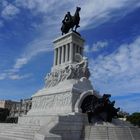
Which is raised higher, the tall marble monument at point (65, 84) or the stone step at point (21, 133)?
the tall marble monument at point (65, 84)

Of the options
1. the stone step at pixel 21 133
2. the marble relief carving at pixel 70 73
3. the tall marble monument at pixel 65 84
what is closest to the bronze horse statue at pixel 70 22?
the tall marble monument at pixel 65 84

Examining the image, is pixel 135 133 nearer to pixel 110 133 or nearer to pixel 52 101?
pixel 110 133

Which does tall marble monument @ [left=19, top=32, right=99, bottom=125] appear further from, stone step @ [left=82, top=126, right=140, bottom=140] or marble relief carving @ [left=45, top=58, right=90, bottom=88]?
stone step @ [left=82, top=126, right=140, bottom=140]

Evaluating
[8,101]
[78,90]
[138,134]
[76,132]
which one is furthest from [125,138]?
[8,101]

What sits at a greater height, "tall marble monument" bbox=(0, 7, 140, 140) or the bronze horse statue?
the bronze horse statue

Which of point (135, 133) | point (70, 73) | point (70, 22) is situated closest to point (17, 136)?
point (135, 133)

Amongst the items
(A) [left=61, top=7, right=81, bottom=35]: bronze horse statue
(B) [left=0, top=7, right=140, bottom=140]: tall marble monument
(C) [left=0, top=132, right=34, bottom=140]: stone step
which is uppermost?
(A) [left=61, top=7, right=81, bottom=35]: bronze horse statue

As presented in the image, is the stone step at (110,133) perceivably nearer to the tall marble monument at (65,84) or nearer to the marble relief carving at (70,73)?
the tall marble monument at (65,84)

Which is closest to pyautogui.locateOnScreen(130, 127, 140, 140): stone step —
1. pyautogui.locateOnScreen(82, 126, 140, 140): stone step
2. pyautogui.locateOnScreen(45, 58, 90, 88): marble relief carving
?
pyautogui.locateOnScreen(82, 126, 140, 140): stone step

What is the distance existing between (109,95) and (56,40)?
1152 cm

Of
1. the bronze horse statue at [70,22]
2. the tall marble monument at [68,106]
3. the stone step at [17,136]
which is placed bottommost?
the stone step at [17,136]

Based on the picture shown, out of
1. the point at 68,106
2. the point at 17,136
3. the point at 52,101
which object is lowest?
the point at 17,136

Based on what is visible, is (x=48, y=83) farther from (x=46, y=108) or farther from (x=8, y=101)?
(x=8, y=101)

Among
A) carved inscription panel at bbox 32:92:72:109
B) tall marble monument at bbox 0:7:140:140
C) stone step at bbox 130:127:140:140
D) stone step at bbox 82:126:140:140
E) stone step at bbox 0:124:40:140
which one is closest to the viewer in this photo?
stone step at bbox 0:124:40:140
